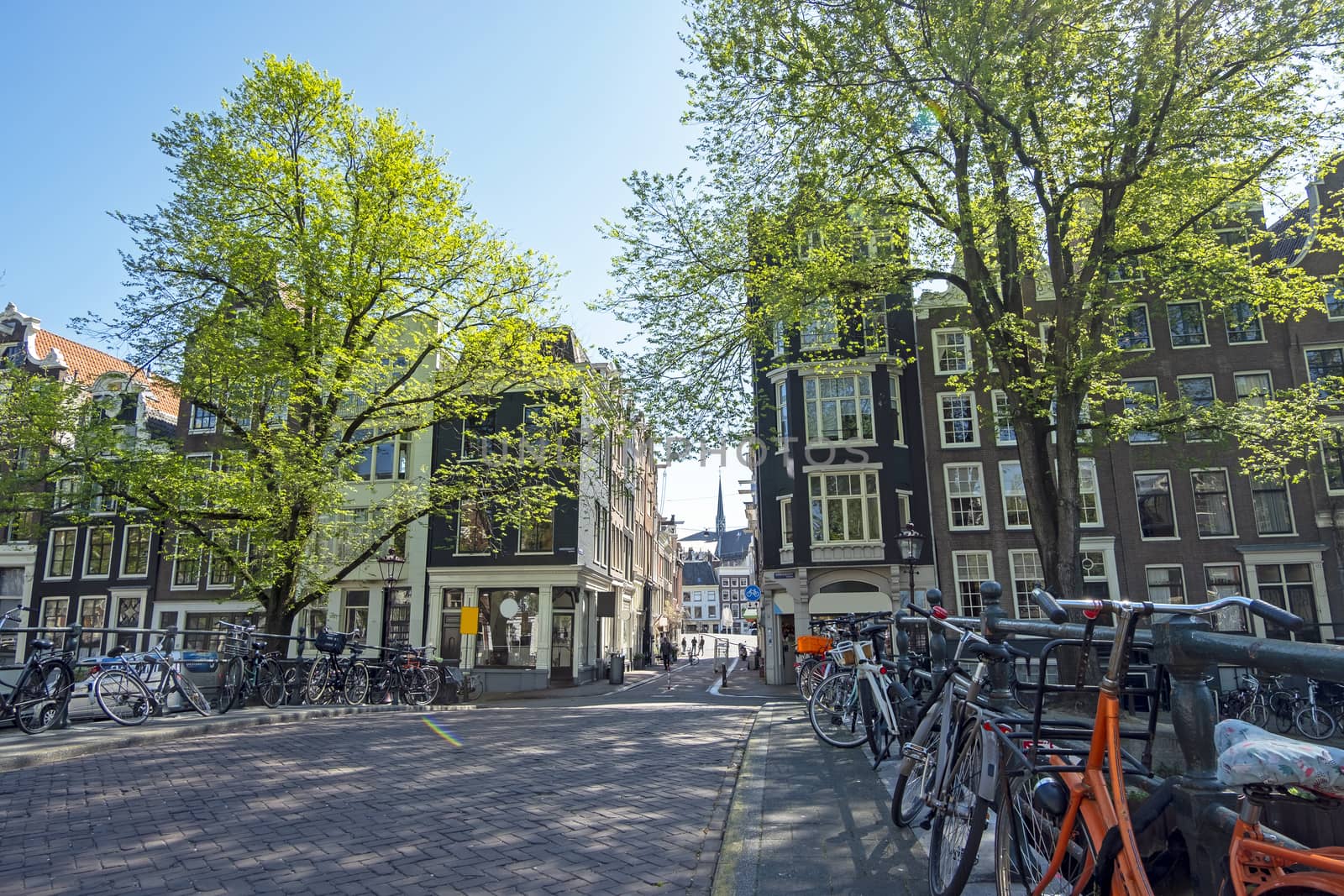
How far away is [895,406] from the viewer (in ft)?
106

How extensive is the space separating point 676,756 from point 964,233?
36.9 feet

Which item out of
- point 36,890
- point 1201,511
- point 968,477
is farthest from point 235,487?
point 1201,511

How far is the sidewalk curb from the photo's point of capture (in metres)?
7.86

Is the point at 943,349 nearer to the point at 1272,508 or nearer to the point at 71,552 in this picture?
the point at 1272,508

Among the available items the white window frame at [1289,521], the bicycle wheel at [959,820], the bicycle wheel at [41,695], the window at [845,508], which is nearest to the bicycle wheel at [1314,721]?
the window at [845,508]

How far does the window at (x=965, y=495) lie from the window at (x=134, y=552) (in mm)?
34309

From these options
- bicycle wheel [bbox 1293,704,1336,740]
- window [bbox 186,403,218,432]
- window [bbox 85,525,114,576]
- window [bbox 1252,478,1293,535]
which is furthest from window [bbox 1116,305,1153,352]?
window [bbox 85,525,114,576]

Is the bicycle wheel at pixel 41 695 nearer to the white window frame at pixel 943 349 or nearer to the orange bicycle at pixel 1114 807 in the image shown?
the orange bicycle at pixel 1114 807

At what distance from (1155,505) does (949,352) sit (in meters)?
9.38

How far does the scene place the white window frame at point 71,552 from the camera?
37.0 meters

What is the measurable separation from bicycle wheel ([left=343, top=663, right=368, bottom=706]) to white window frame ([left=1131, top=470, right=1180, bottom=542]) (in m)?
26.9

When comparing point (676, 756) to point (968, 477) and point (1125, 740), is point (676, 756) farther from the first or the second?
point (968, 477)

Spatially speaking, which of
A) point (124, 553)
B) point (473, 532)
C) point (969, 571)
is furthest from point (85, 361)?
point (969, 571)

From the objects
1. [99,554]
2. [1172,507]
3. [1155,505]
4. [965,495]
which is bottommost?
[99,554]
